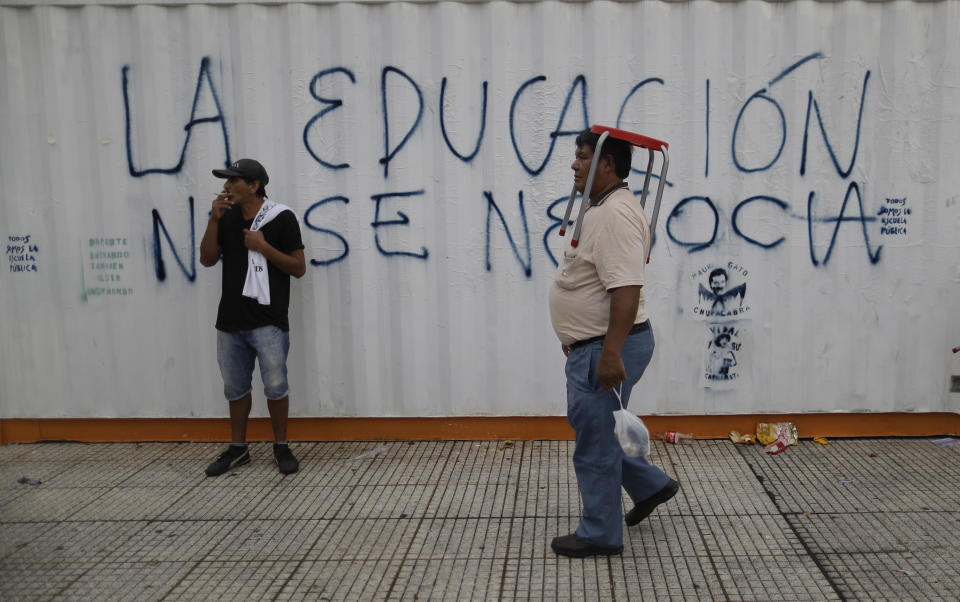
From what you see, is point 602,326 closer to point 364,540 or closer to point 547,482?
point 547,482

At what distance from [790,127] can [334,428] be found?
3.41 metres

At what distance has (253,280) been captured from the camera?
4.97 metres

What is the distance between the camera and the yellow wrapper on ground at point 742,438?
543cm

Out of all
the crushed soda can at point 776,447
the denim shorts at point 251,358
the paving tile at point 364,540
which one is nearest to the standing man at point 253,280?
the denim shorts at point 251,358

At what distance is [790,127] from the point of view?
5.24 m

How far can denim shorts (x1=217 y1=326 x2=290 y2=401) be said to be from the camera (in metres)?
5.06

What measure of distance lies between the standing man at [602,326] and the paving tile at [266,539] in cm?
121

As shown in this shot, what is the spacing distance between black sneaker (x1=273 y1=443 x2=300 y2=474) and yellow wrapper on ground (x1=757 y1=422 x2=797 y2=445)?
286 centimetres

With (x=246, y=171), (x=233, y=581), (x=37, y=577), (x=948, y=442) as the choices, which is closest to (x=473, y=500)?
(x=233, y=581)

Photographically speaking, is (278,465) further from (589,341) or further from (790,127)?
(790,127)

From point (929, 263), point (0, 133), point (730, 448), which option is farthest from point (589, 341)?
point (0, 133)

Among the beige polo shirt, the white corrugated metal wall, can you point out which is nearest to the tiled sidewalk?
the white corrugated metal wall

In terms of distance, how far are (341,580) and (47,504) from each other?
2001 mm

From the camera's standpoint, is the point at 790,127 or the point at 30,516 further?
the point at 790,127
